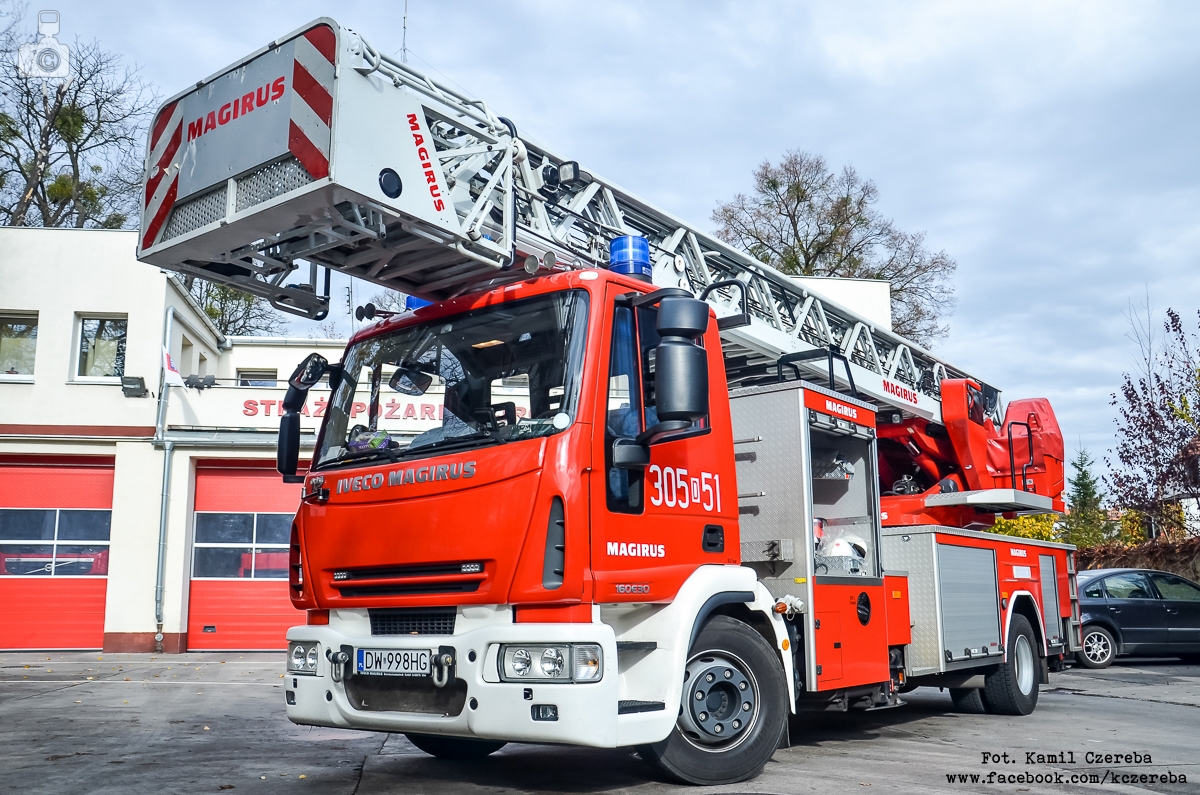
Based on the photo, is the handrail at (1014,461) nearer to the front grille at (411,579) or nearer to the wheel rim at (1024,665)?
the wheel rim at (1024,665)

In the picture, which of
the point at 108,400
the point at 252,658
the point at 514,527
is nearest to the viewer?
the point at 514,527

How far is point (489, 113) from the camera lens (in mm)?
5488

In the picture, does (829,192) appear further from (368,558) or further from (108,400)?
(368,558)

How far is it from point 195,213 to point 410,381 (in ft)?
4.55

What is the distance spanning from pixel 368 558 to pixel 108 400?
1463 cm

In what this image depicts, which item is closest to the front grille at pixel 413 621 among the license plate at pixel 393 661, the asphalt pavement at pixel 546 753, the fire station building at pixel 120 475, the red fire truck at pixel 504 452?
the red fire truck at pixel 504 452

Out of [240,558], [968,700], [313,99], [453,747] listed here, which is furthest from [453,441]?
[240,558]

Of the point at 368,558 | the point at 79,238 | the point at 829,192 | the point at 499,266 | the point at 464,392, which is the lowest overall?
the point at 368,558

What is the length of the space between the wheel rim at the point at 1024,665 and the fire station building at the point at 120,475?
1159 centimetres

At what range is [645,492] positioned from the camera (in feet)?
16.6

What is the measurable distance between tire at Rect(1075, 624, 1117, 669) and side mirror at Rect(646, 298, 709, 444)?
39.9 ft

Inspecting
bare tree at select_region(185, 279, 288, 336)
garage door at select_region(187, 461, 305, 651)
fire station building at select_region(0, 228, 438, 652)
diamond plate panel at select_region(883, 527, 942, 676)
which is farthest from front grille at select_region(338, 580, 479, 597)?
bare tree at select_region(185, 279, 288, 336)

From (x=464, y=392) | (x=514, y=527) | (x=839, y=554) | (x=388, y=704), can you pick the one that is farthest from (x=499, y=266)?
(x=839, y=554)

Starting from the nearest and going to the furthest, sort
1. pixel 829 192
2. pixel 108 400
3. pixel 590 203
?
1. pixel 590 203
2. pixel 108 400
3. pixel 829 192
